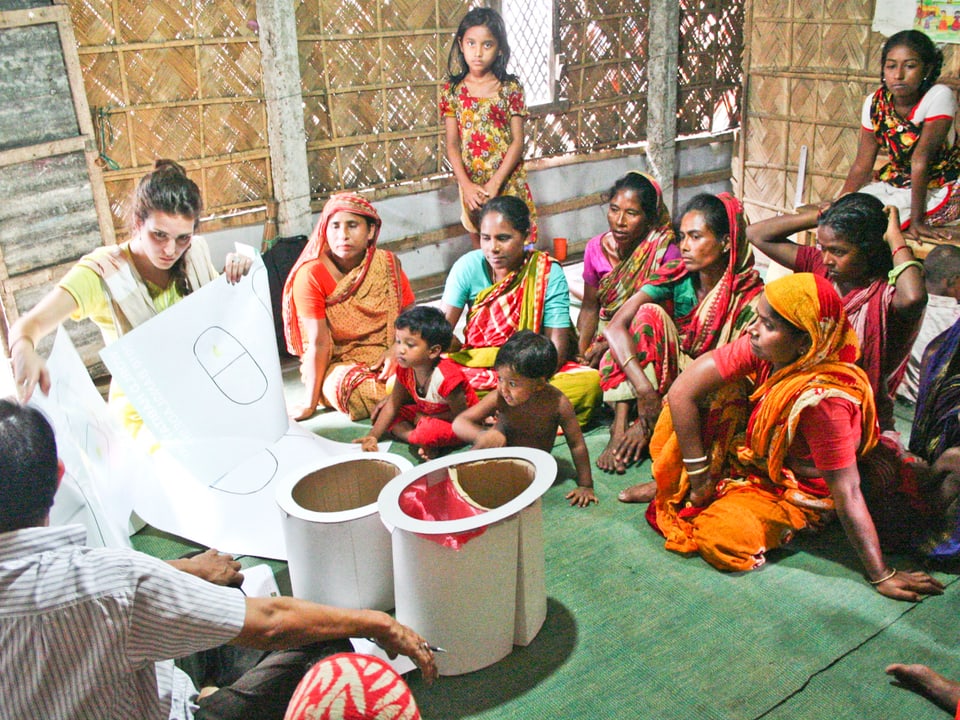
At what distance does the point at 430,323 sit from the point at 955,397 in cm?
185

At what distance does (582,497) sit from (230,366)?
4.45 feet

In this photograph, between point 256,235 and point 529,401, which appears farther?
point 256,235

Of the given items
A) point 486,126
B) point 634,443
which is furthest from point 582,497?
point 486,126

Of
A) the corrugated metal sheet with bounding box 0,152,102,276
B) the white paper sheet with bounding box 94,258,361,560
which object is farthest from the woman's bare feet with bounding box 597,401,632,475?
the corrugated metal sheet with bounding box 0,152,102,276

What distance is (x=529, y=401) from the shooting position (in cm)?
319

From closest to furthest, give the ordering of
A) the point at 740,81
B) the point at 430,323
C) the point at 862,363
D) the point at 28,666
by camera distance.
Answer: the point at 28,666
the point at 862,363
the point at 430,323
the point at 740,81

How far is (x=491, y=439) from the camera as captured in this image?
126 inches

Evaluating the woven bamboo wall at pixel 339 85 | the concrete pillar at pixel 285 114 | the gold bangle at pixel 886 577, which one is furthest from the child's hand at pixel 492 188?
the gold bangle at pixel 886 577

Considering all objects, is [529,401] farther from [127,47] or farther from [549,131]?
[549,131]

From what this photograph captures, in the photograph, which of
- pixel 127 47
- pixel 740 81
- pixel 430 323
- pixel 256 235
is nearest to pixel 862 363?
pixel 430 323

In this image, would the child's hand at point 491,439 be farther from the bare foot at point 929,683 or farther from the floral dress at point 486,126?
the floral dress at point 486,126

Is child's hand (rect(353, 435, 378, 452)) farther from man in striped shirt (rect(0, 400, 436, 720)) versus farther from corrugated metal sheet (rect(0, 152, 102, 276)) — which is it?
corrugated metal sheet (rect(0, 152, 102, 276))

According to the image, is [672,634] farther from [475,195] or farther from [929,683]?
[475,195]

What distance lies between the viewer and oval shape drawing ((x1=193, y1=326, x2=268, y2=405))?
117 inches
